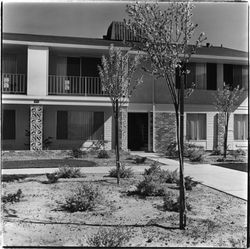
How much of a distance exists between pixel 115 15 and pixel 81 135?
459 inches

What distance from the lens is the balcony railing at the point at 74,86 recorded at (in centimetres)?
1689

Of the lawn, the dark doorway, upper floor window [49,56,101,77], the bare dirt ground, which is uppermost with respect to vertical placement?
upper floor window [49,56,101,77]

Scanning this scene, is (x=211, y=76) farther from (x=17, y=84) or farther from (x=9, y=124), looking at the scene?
(x=9, y=124)


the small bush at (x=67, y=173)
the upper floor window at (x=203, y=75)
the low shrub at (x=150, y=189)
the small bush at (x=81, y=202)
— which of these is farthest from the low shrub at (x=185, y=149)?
the small bush at (x=81, y=202)

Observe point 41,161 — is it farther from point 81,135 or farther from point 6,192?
point 6,192

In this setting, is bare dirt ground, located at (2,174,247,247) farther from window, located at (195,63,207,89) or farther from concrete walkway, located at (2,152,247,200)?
window, located at (195,63,207,89)

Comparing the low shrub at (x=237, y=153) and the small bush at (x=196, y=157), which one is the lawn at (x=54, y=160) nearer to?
the small bush at (x=196, y=157)

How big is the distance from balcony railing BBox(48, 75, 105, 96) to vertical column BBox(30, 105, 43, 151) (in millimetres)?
1227

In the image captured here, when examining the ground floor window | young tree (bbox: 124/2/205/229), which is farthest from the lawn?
young tree (bbox: 124/2/205/229)

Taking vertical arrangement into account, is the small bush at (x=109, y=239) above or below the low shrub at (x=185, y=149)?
below

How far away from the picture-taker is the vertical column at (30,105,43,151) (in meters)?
15.7

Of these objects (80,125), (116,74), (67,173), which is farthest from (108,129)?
(116,74)

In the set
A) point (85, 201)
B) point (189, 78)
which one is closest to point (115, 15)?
point (85, 201)

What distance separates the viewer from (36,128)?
15.9 m
